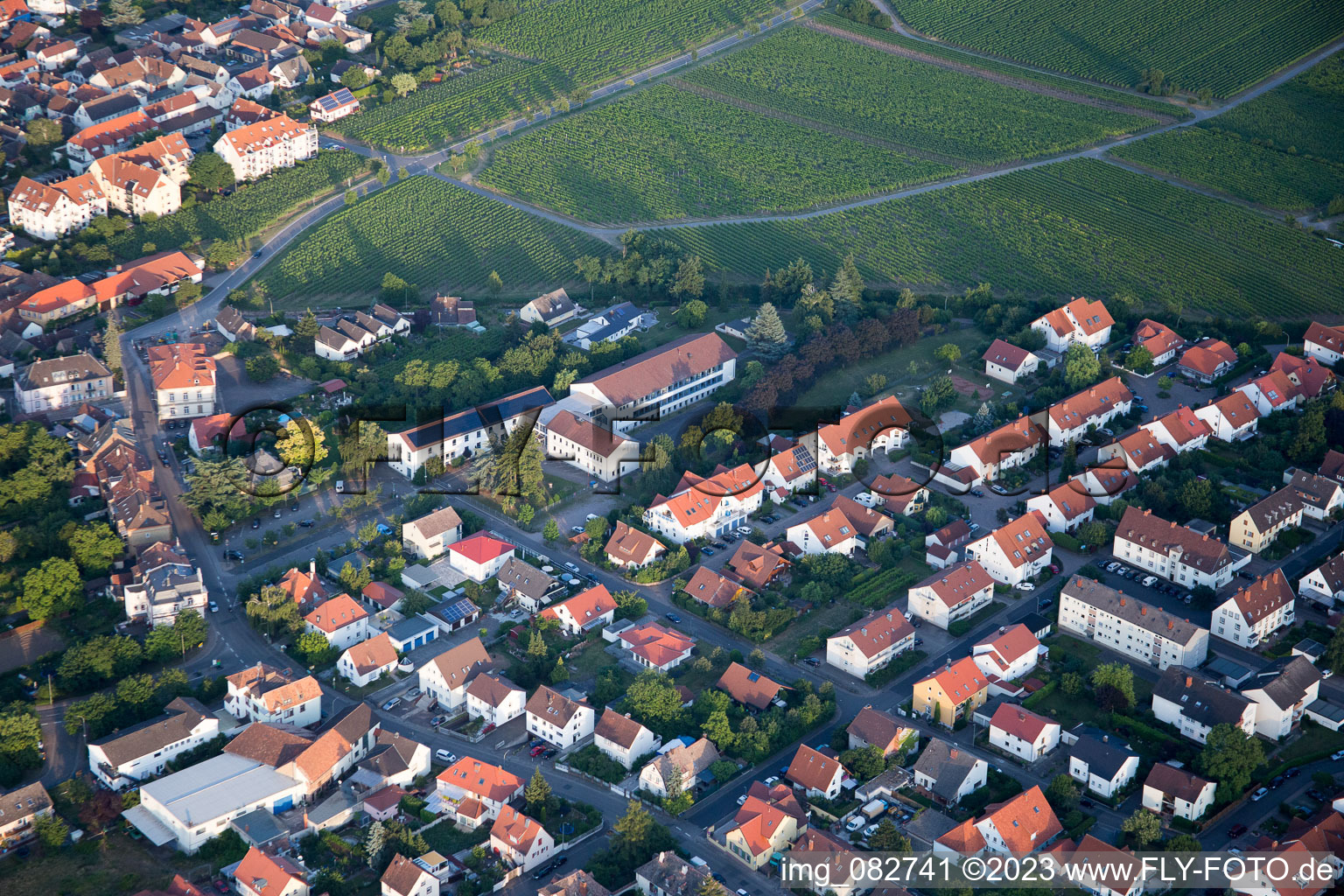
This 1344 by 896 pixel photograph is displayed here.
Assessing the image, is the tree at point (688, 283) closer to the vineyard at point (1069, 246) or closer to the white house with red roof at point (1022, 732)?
the vineyard at point (1069, 246)

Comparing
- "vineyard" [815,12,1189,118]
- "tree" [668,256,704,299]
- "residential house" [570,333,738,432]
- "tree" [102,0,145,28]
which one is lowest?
"residential house" [570,333,738,432]

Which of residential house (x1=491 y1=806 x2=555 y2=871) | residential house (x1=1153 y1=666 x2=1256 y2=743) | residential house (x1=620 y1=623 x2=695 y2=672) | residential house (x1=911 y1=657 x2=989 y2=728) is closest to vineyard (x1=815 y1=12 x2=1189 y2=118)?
residential house (x1=1153 y1=666 x2=1256 y2=743)

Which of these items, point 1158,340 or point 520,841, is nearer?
point 520,841

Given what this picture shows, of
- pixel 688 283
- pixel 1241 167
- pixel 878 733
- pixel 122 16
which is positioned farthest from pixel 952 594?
pixel 122 16

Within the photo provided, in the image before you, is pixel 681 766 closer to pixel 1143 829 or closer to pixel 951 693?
pixel 951 693

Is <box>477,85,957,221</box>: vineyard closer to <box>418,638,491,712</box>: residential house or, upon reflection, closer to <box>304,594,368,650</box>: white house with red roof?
<box>304,594,368,650</box>: white house with red roof

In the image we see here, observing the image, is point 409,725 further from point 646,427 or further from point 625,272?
point 625,272

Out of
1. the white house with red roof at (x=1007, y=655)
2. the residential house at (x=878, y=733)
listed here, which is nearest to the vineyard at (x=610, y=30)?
the white house with red roof at (x=1007, y=655)
